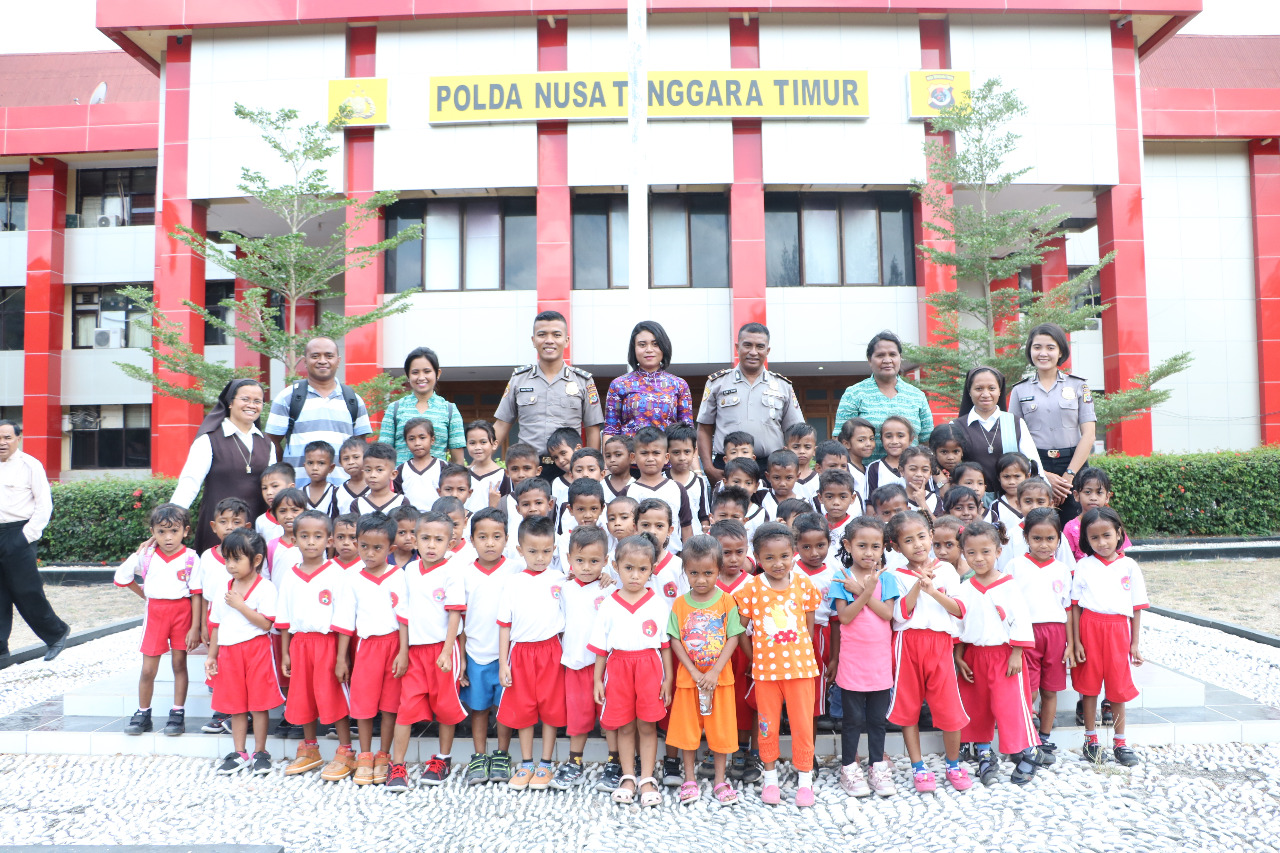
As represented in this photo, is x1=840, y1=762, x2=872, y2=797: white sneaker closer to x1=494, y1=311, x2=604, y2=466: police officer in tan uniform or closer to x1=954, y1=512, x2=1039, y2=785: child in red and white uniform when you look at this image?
x1=954, y1=512, x2=1039, y2=785: child in red and white uniform

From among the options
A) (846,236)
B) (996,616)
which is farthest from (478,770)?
(846,236)

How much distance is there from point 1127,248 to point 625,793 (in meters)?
13.5

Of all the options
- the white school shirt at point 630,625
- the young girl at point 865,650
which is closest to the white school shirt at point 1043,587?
the young girl at point 865,650

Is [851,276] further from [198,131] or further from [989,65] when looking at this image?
[198,131]

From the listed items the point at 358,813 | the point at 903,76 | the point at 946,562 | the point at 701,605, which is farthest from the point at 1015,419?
the point at 903,76

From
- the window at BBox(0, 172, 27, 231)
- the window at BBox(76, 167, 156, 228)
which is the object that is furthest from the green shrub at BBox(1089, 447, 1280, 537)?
the window at BBox(0, 172, 27, 231)

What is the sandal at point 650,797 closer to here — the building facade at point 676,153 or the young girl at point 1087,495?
the young girl at point 1087,495

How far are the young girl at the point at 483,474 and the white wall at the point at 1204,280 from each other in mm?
15248

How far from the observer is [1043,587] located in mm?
3770

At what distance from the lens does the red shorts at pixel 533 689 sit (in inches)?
142

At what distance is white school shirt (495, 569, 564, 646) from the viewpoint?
363cm

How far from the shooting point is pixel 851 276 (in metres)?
13.9

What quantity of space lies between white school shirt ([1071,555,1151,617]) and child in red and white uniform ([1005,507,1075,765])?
7cm

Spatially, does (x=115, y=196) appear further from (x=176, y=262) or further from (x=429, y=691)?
(x=429, y=691)
